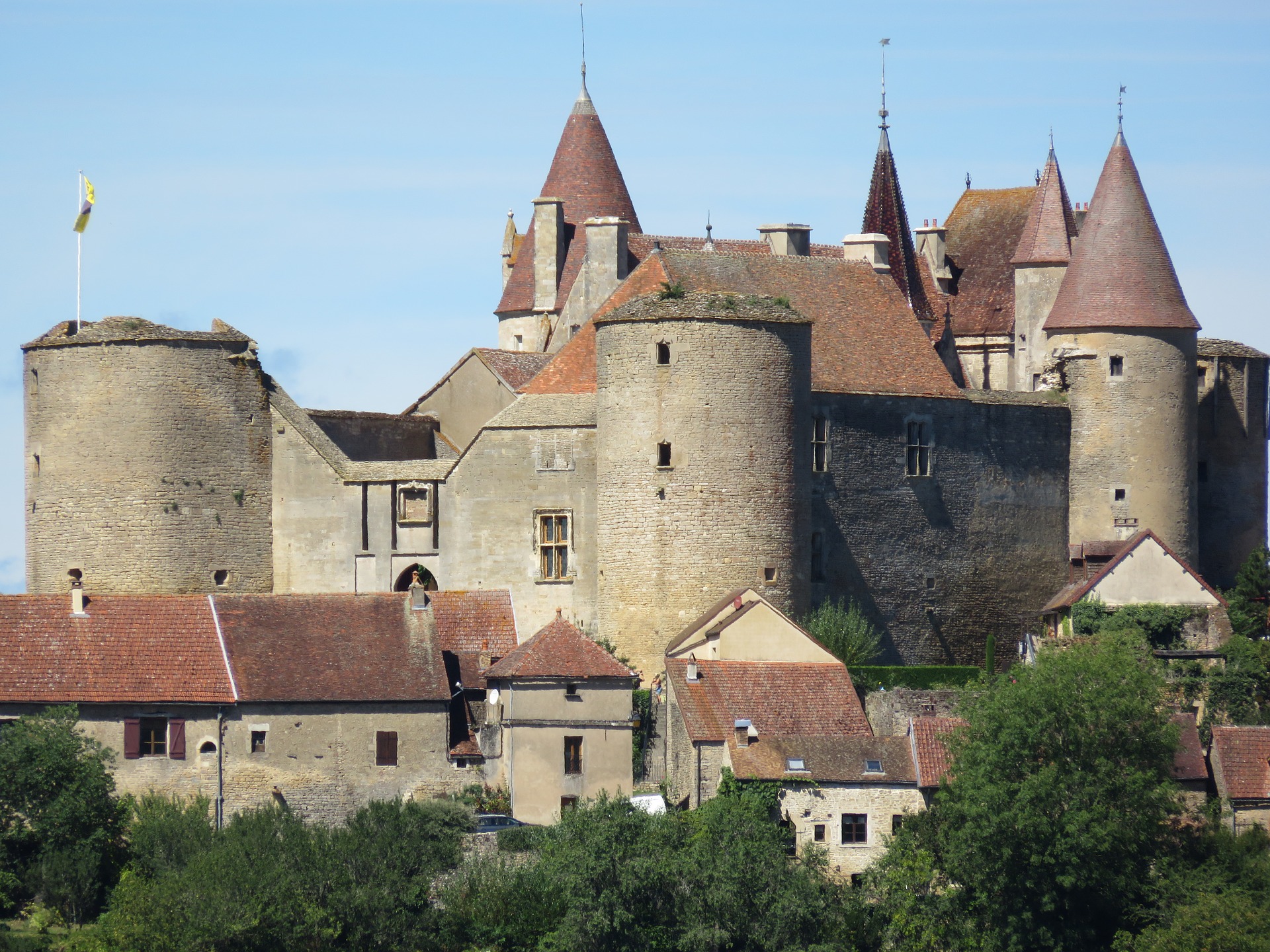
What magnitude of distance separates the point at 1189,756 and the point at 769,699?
7321mm

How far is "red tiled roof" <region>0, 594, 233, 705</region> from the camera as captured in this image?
51375 millimetres

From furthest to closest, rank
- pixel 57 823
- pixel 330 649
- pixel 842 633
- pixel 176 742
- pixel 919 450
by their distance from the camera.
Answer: pixel 919 450 < pixel 842 633 < pixel 330 649 < pixel 176 742 < pixel 57 823

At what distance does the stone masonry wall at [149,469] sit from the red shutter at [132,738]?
24.6 feet

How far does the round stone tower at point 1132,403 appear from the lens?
2468 inches

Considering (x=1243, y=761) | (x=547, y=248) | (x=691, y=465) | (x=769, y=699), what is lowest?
(x=1243, y=761)

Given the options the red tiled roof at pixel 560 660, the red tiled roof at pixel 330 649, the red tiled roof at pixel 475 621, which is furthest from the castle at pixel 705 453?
the red tiled roof at pixel 330 649

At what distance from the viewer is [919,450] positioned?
60438 millimetres

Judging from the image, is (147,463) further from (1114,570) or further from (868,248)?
(1114,570)

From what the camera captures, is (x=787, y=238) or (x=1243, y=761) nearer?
(x=1243, y=761)

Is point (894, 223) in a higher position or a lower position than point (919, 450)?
higher

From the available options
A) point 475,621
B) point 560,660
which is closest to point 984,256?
point 475,621

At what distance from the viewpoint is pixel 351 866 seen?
48.3 metres

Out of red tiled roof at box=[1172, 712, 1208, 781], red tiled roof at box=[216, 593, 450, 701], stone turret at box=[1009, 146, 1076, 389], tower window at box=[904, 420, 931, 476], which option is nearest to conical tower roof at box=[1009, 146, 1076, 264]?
stone turret at box=[1009, 146, 1076, 389]

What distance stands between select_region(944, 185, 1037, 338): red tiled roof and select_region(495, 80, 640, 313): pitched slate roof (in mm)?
7833
